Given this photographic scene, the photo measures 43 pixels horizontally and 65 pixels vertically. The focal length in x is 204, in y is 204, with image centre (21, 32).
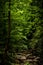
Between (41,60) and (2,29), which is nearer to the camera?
(2,29)

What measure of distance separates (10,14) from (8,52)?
1.87 metres

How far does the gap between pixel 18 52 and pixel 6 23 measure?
3.12 meters

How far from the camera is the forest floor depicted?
10430 mm

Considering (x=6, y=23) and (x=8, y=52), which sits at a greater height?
(x=6, y=23)

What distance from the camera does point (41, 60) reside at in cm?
1058

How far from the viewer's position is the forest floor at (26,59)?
1043 cm

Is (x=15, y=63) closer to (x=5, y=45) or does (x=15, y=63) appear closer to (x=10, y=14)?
(x=5, y=45)

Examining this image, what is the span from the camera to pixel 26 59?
1114 centimetres

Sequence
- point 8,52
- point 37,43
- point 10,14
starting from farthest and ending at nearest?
1. point 37,43
2. point 8,52
3. point 10,14

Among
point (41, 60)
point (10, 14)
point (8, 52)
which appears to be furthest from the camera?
point (41, 60)

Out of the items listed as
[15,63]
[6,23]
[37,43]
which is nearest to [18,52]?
[37,43]

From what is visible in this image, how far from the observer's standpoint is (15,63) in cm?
992

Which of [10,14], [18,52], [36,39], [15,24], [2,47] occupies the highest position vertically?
[10,14]

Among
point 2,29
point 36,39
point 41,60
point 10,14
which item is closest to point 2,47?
point 2,29
